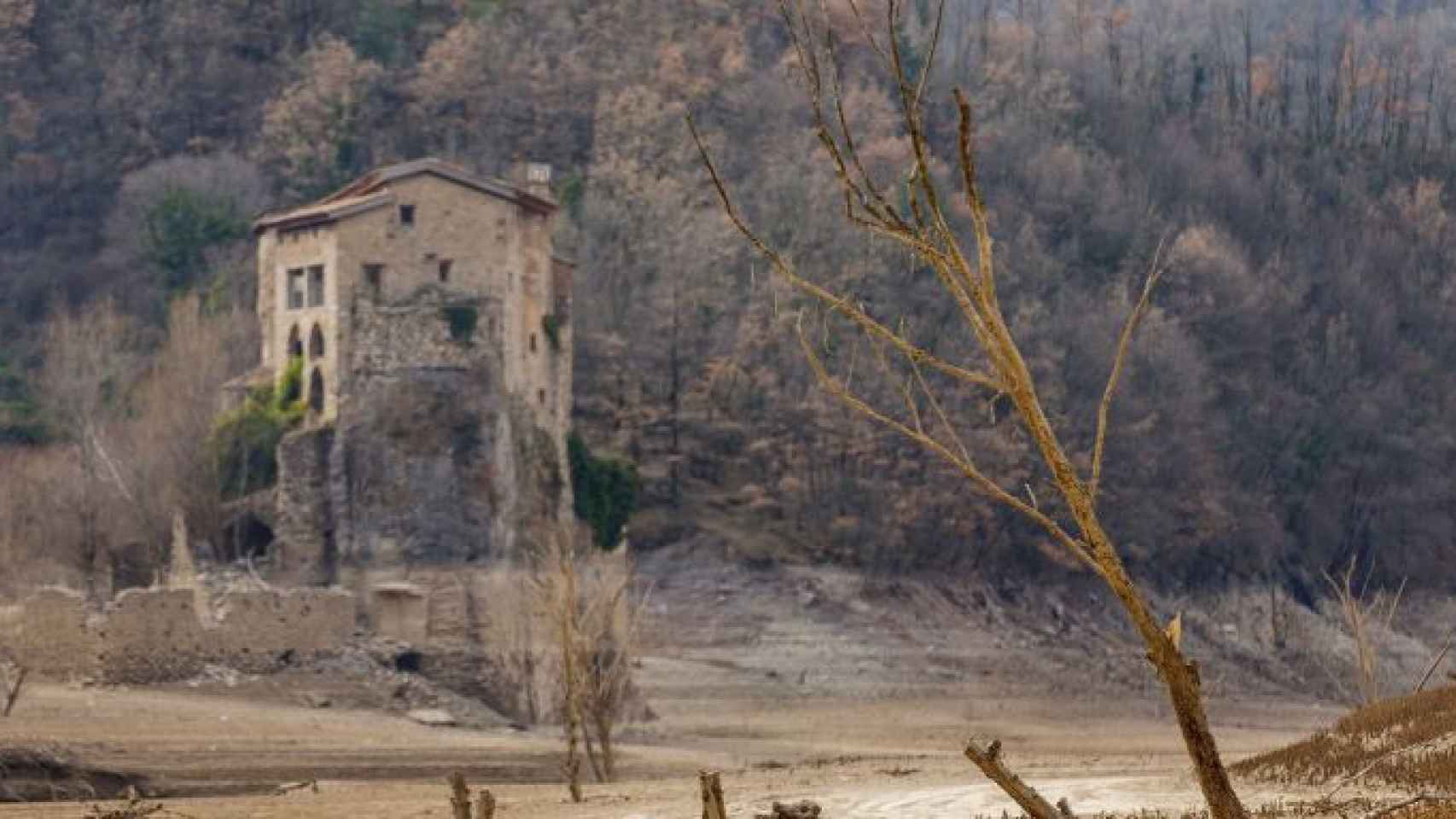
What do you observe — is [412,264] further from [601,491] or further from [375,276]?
[601,491]

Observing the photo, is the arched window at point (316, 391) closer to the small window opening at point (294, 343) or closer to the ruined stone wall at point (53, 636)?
the small window opening at point (294, 343)

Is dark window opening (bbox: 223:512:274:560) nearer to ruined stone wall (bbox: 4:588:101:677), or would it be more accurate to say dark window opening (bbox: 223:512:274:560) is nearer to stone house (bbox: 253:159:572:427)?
stone house (bbox: 253:159:572:427)

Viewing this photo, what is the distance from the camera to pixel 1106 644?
259ft

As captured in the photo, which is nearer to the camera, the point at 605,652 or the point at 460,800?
the point at 460,800

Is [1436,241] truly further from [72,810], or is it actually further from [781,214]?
[72,810]

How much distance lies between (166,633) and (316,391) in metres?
13.3

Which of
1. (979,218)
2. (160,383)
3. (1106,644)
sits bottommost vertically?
(1106,644)

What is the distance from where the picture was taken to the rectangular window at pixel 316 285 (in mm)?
62875

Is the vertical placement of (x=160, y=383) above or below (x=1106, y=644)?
above

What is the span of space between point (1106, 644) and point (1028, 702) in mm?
10748

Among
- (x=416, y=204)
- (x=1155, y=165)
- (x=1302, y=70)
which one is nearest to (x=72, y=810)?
(x=416, y=204)

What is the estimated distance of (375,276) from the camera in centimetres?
6184

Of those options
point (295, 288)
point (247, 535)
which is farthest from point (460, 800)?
point (247, 535)

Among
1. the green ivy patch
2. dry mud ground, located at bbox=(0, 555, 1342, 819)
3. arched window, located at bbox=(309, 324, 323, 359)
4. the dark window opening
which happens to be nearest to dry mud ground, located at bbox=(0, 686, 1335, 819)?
dry mud ground, located at bbox=(0, 555, 1342, 819)
